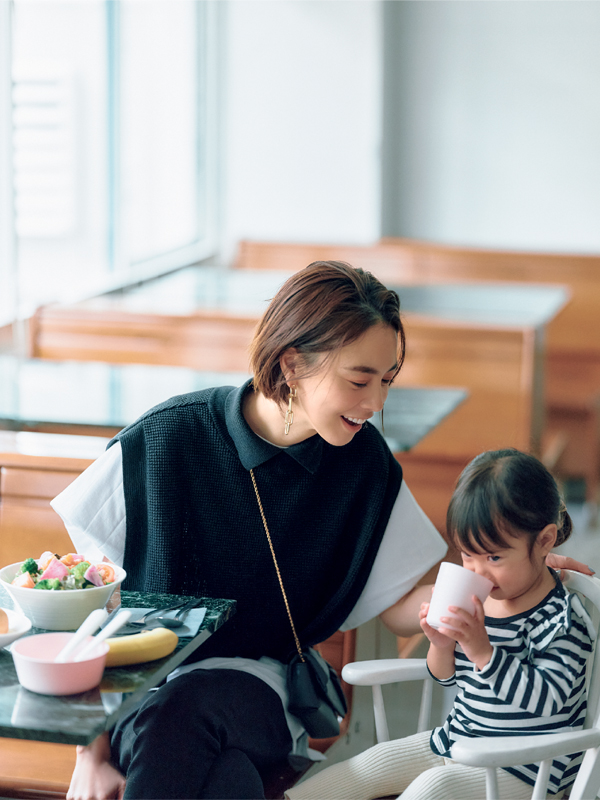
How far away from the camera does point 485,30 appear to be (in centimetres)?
622

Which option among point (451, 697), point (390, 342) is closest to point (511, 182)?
point (451, 697)

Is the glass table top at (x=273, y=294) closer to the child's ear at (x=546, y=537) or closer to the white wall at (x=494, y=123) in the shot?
the white wall at (x=494, y=123)

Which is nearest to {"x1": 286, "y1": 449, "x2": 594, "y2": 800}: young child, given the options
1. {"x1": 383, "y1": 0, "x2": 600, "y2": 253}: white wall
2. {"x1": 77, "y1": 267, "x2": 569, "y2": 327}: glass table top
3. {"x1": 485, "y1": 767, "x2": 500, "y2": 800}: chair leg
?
{"x1": 485, "y1": 767, "x2": 500, "y2": 800}: chair leg

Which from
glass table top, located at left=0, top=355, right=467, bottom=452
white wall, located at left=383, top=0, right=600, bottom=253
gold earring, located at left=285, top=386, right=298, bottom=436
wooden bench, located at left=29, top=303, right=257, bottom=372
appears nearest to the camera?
gold earring, located at left=285, top=386, right=298, bottom=436

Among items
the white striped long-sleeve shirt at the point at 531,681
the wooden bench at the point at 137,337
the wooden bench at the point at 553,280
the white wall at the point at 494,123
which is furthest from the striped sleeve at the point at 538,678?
the white wall at the point at 494,123

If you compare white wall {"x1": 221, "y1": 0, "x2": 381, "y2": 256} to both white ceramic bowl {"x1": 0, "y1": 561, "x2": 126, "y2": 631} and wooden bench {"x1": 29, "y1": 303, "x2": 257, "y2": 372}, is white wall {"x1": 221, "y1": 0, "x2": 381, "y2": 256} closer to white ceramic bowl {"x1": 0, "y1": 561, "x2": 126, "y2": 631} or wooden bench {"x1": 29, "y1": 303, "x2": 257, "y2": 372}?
wooden bench {"x1": 29, "y1": 303, "x2": 257, "y2": 372}

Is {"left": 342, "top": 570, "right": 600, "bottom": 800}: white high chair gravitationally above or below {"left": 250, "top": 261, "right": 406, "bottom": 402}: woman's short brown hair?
below

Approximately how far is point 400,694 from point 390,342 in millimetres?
1124

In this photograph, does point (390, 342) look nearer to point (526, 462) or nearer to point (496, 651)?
point (526, 462)

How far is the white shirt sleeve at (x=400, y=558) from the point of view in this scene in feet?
5.19

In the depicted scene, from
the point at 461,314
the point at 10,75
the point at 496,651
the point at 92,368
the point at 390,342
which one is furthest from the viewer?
the point at 461,314

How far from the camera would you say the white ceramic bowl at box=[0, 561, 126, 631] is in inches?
47.1

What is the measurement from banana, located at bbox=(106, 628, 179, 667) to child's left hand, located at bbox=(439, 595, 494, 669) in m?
0.35

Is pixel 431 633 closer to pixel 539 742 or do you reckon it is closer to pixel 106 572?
pixel 539 742
